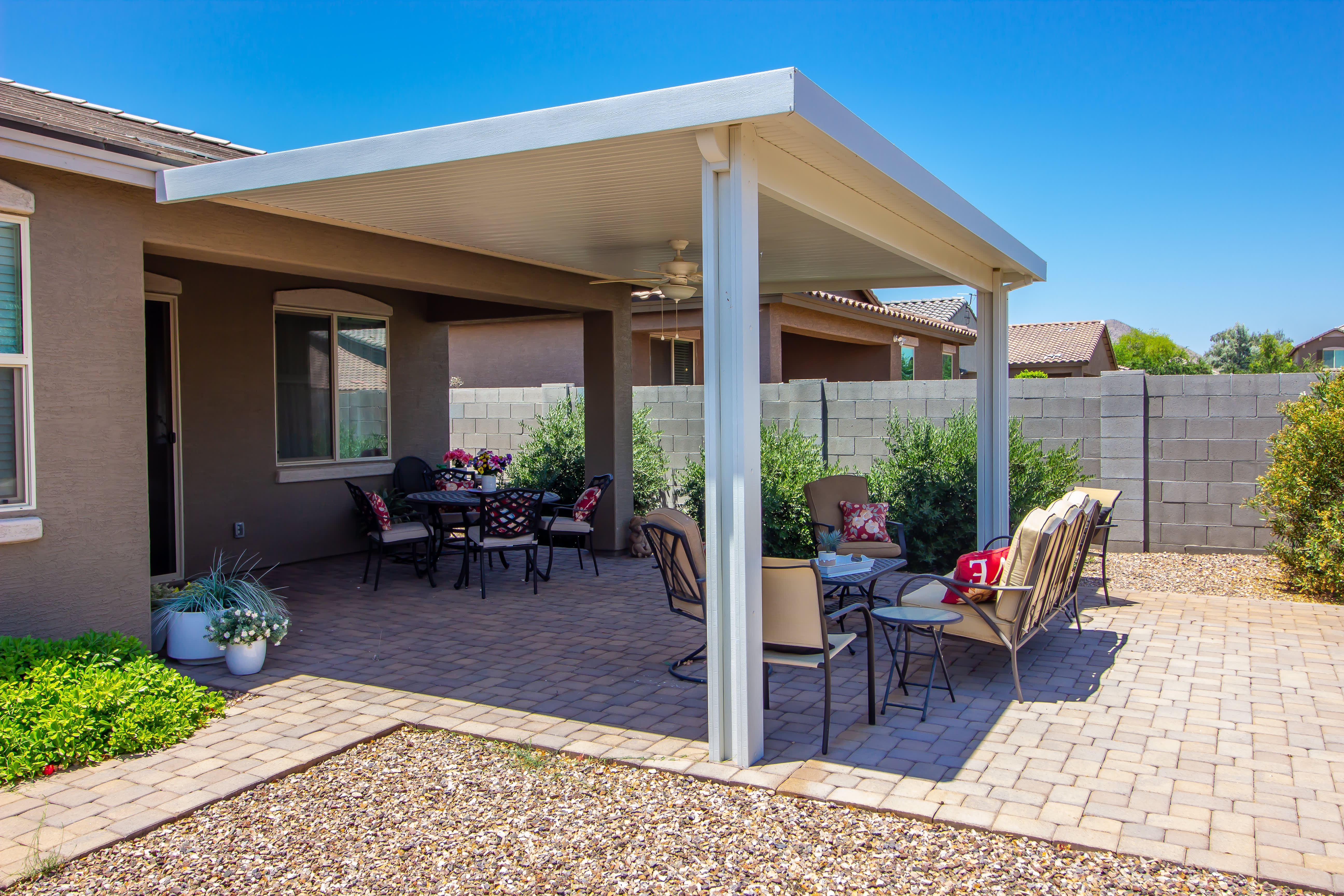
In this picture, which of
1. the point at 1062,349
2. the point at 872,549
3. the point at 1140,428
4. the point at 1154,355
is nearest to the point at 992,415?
the point at 872,549

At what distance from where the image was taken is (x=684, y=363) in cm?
1611

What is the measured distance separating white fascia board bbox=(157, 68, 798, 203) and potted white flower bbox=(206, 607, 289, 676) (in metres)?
2.38

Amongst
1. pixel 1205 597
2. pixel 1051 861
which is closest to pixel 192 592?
pixel 1051 861

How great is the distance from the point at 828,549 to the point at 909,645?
0.80 metres

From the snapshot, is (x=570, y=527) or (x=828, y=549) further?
(x=570, y=527)

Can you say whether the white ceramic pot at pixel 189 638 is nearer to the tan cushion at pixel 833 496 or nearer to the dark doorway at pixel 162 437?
the dark doorway at pixel 162 437

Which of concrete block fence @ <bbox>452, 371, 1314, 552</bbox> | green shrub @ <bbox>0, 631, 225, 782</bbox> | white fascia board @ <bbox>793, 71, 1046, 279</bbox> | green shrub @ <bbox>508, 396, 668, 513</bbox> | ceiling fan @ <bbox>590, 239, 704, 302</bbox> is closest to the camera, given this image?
white fascia board @ <bbox>793, 71, 1046, 279</bbox>

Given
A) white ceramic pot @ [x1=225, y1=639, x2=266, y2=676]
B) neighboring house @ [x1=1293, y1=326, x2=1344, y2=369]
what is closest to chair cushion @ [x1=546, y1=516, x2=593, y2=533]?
white ceramic pot @ [x1=225, y1=639, x2=266, y2=676]

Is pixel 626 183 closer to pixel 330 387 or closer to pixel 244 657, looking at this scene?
pixel 244 657

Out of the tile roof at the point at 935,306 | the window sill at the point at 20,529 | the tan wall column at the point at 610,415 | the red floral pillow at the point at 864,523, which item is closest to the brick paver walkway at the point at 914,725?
the window sill at the point at 20,529

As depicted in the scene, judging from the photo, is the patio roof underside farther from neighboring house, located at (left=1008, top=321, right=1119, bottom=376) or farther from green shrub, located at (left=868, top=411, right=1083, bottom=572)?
neighboring house, located at (left=1008, top=321, right=1119, bottom=376)

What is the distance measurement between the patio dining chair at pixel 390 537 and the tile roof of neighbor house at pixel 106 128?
9.21ft

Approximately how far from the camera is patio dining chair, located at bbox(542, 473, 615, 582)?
8469mm

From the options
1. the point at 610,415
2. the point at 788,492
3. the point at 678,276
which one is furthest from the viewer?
the point at 610,415
